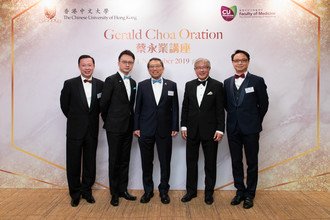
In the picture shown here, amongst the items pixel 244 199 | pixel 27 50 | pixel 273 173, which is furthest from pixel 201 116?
pixel 27 50

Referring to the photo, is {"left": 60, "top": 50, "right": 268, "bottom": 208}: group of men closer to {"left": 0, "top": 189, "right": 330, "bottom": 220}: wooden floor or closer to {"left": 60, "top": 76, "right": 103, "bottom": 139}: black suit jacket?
{"left": 60, "top": 76, "right": 103, "bottom": 139}: black suit jacket

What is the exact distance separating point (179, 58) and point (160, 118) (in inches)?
37.6

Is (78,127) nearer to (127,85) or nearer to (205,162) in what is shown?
(127,85)

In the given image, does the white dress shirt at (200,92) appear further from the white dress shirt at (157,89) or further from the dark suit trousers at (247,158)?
the dark suit trousers at (247,158)

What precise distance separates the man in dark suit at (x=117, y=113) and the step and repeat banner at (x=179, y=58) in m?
0.51

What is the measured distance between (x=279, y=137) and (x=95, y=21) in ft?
9.32

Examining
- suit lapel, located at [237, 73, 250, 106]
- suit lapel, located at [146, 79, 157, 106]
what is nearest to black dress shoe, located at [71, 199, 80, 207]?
suit lapel, located at [146, 79, 157, 106]

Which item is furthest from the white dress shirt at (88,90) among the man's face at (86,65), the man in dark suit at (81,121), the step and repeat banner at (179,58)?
the step and repeat banner at (179,58)

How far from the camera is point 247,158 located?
3.79 m

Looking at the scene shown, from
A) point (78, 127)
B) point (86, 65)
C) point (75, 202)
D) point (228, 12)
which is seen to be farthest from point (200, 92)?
point (75, 202)

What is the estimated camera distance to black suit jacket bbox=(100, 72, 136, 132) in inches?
148

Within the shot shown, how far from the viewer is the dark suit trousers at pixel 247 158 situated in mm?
3737

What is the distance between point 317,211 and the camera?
3555mm

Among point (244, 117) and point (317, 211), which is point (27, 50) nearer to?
point (244, 117)
